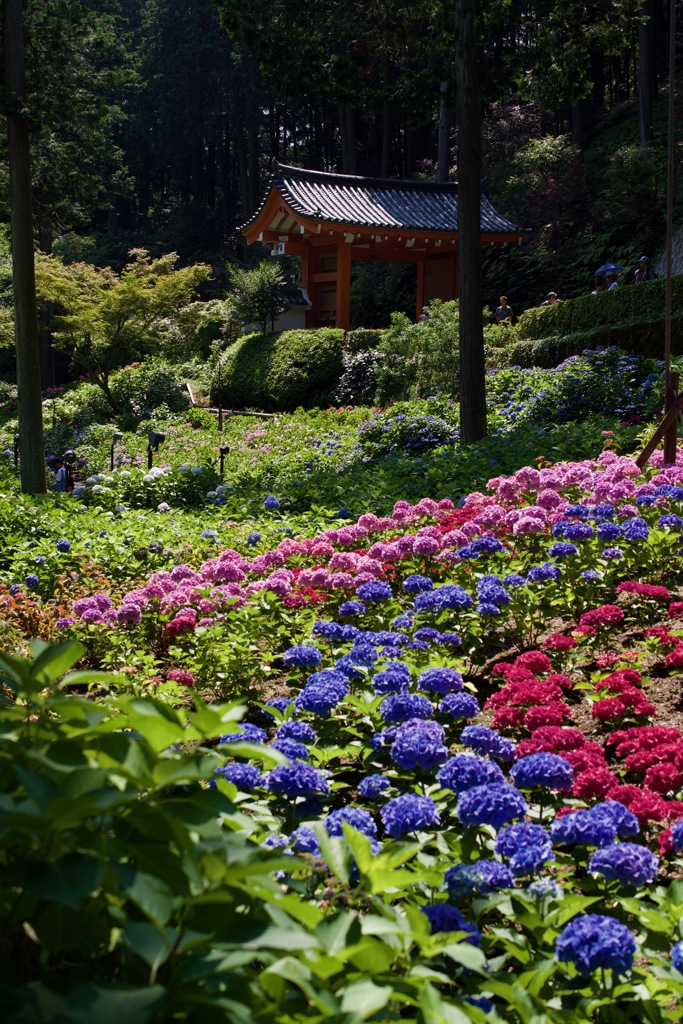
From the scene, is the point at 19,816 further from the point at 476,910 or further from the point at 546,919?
the point at 546,919

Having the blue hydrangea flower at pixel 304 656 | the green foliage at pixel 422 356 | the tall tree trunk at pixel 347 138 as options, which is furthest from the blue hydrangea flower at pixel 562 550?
the tall tree trunk at pixel 347 138

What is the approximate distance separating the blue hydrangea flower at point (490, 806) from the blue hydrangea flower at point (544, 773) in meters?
0.18

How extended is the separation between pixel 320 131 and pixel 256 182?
4.40 meters

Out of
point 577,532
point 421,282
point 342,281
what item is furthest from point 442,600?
point 421,282

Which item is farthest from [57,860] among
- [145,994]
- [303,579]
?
[303,579]

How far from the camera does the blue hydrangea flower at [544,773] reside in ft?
7.79

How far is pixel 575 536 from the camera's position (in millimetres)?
4574

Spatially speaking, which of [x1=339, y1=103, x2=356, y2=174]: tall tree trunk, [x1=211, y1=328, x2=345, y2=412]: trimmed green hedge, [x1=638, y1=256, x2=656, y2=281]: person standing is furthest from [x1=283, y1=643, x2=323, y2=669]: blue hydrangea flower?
[x1=339, y1=103, x2=356, y2=174]: tall tree trunk

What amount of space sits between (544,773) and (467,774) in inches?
8.0

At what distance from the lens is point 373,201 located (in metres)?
23.8

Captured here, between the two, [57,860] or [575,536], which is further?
[575,536]

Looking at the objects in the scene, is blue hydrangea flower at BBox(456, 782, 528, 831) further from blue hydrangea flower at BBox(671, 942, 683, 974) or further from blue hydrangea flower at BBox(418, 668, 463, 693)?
blue hydrangea flower at BBox(418, 668, 463, 693)

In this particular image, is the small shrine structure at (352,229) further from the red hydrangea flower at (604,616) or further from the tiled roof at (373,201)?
the red hydrangea flower at (604,616)

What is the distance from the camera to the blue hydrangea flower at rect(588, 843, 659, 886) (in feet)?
6.75
